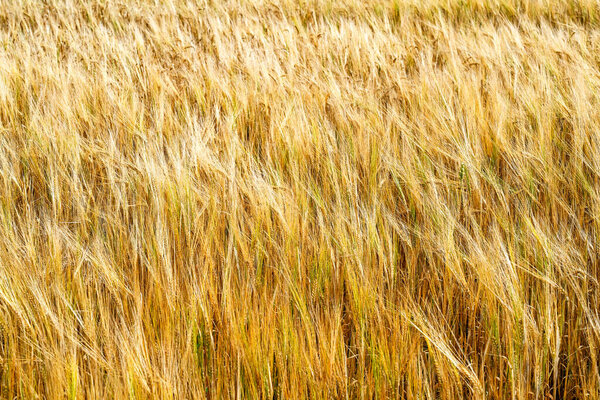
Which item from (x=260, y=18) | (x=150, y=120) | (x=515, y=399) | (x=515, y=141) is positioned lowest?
(x=515, y=399)

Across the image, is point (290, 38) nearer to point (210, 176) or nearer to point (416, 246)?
point (210, 176)

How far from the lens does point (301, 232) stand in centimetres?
138

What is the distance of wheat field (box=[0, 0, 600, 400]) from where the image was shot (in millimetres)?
1038

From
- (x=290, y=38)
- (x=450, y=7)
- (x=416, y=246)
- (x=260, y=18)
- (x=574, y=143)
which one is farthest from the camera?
(x=450, y=7)

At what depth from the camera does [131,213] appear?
1.55 m

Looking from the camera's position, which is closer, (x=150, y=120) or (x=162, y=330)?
(x=162, y=330)

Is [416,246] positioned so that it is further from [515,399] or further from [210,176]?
[210,176]

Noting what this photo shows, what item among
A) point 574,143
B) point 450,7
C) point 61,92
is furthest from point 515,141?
point 450,7

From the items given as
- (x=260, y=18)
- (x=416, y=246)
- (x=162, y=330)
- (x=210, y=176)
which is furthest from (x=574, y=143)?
(x=260, y=18)

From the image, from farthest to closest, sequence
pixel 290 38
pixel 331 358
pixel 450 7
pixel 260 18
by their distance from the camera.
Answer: pixel 450 7 < pixel 260 18 < pixel 290 38 < pixel 331 358

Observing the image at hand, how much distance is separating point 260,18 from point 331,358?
3.14 meters

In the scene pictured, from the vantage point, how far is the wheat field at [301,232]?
104cm

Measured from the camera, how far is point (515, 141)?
75.9 inches

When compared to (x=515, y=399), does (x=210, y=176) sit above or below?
above
